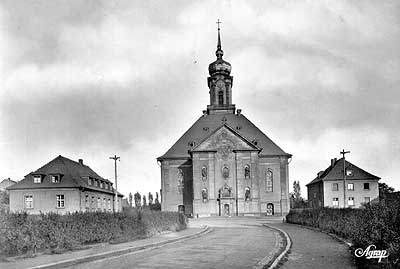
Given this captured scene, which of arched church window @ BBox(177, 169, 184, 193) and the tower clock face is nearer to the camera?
arched church window @ BBox(177, 169, 184, 193)

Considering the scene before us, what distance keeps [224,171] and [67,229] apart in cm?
4966

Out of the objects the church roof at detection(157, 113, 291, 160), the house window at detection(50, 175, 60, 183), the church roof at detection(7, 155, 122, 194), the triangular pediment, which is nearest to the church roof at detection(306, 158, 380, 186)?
the church roof at detection(157, 113, 291, 160)

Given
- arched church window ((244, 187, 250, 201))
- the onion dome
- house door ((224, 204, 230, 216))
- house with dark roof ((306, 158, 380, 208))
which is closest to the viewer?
house door ((224, 204, 230, 216))

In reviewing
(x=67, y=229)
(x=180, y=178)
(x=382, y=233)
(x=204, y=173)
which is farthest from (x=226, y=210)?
(x=382, y=233)

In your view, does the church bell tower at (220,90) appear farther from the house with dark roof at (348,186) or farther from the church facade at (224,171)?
the house with dark roof at (348,186)

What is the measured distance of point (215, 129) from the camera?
69.1m

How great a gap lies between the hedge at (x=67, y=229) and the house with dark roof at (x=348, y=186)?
5608 centimetres

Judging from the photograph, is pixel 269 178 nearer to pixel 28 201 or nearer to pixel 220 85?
pixel 220 85

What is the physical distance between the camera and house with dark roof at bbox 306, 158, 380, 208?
76.2 metres

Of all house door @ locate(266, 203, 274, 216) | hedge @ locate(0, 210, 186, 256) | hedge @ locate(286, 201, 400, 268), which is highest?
hedge @ locate(286, 201, 400, 268)

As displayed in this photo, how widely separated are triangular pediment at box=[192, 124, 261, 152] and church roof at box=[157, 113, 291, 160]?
1403mm

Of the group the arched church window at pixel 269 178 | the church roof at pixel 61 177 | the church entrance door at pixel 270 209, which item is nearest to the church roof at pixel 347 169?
the arched church window at pixel 269 178

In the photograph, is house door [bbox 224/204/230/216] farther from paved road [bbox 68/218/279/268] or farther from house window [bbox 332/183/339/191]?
paved road [bbox 68/218/279/268]

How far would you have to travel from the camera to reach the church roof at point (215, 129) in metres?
70.9
